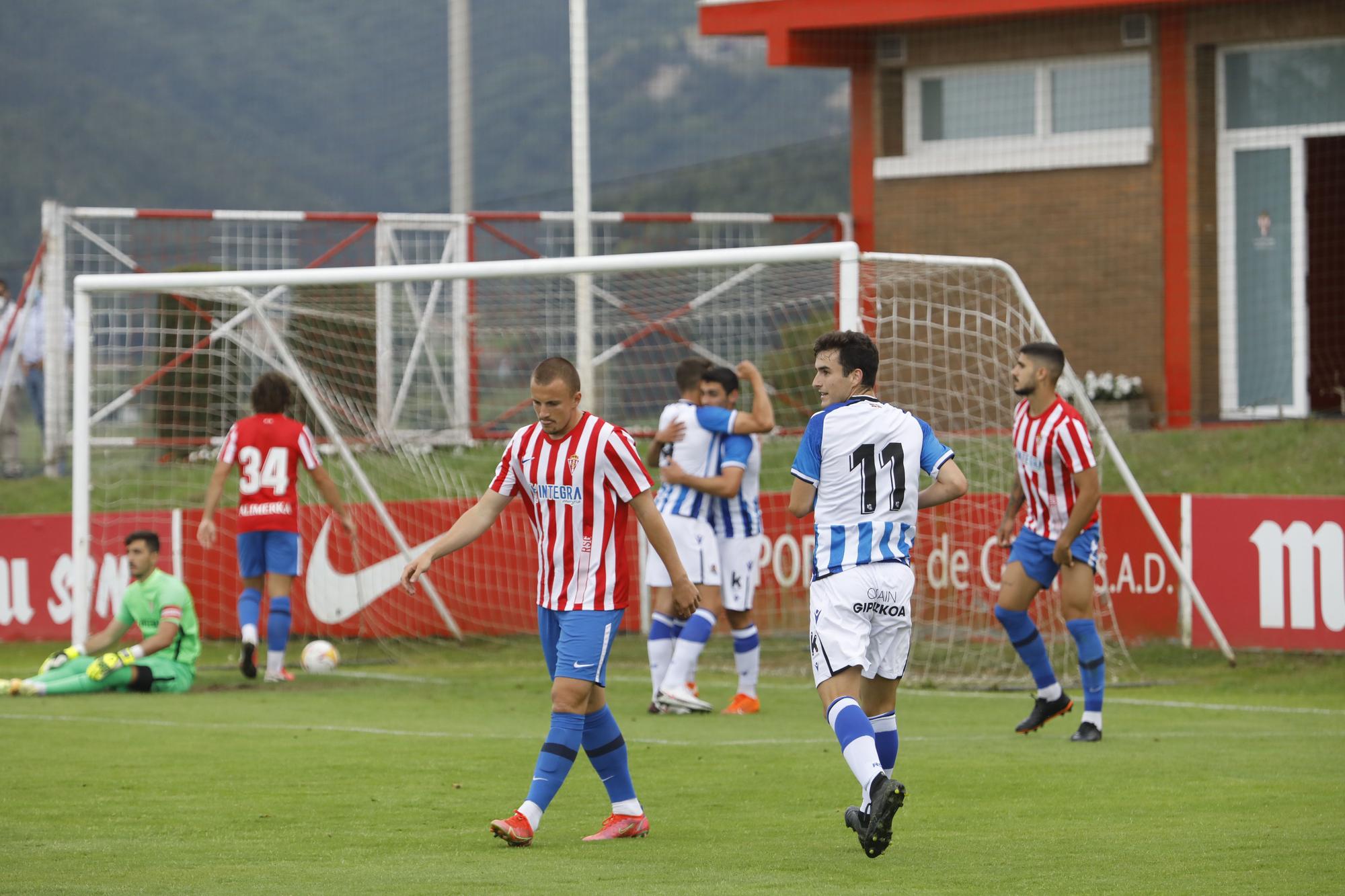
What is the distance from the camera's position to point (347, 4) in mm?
62344

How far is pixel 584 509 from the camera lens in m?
7.08

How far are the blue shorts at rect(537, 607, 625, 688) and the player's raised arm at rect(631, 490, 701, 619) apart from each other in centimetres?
26

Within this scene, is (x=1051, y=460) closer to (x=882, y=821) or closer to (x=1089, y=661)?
(x=1089, y=661)

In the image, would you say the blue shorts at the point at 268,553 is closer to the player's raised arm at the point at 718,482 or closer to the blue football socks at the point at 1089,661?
the player's raised arm at the point at 718,482

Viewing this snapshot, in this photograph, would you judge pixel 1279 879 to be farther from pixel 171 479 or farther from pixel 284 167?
pixel 284 167

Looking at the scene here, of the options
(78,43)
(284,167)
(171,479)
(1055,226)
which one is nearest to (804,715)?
(171,479)

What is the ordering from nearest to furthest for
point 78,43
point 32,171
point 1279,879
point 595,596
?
1. point 1279,879
2. point 595,596
3. point 32,171
4. point 78,43

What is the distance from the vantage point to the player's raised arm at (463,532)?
22.8ft

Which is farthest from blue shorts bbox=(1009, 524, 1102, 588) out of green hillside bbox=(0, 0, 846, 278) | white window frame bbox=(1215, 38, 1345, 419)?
green hillside bbox=(0, 0, 846, 278)

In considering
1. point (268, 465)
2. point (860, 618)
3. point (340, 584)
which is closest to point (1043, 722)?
point (860, 618)

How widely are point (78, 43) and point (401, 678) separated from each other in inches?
2311

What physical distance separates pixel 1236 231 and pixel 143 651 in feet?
40.5

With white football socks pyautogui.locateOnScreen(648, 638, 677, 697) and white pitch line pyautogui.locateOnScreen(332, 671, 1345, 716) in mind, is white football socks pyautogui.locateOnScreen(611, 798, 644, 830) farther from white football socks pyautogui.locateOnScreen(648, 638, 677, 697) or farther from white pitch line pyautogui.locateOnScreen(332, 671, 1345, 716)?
white pitch line pyautogui.locateOnScreen(332, 671, 1345, 716)

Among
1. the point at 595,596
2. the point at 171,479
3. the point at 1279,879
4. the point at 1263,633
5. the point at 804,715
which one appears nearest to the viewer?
the point at 1279,879
